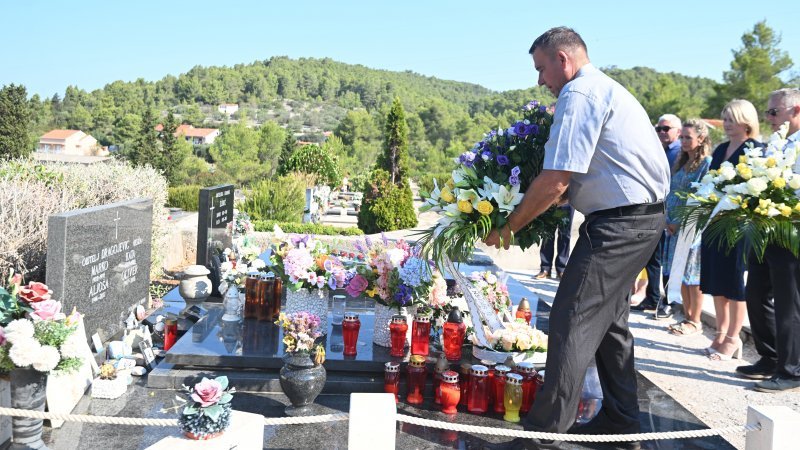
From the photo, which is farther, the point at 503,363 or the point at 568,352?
the point at 503,363

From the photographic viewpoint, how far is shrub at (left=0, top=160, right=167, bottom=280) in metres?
5.23

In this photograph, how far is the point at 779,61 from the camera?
1809 inches

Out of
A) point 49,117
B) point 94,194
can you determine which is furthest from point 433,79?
point 94,194

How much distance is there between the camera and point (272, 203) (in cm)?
1453

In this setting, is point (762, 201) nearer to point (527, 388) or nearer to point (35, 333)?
point (527, 388)

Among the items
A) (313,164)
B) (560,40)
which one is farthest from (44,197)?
(313,164)

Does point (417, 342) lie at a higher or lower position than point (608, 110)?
lower

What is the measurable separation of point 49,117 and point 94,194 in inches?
3251

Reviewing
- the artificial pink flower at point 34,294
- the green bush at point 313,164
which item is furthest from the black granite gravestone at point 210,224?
the green bush at point 313,164

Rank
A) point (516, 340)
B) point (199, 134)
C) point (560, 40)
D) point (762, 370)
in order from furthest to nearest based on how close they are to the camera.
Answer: point (199, 134)
point (762, 370)
point (516, 340)
point (560, 40)

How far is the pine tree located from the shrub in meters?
23.4

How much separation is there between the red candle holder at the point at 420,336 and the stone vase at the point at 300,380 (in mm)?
721

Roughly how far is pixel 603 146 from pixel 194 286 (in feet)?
11.2

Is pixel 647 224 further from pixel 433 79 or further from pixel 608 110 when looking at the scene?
pixel 433 79
